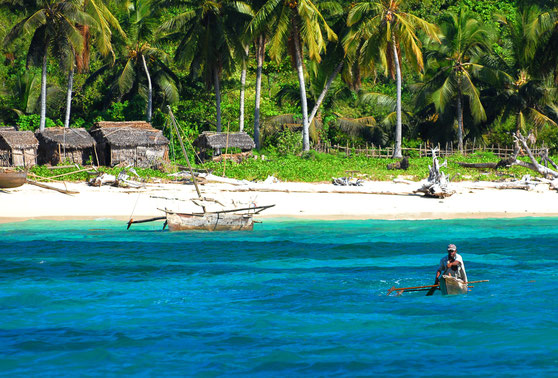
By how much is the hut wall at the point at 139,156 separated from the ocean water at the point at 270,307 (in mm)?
12793

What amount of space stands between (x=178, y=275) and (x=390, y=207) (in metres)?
11.8

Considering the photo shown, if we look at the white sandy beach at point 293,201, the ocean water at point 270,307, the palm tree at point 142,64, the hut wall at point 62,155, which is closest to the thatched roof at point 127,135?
the hut wall at point 62,155

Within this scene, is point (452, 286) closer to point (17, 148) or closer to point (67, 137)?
point (67, 137)

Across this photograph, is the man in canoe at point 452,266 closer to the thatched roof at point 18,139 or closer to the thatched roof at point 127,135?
the thatched roof at point 127,135

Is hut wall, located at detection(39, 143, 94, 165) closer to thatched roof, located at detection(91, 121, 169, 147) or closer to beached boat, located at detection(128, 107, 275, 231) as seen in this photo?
thatched roof, located at detection(91, 121, 169, 147)

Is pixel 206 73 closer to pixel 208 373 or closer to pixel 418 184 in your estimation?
pixel 418 184

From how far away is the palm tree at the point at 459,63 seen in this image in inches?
1564

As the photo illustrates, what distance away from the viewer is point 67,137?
34.9m

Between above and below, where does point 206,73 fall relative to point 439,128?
above

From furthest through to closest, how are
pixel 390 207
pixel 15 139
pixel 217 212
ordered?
1. pixel 15 139
2. pixel 390 207
3. pixel 217 212

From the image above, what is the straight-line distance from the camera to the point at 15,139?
1345 inches

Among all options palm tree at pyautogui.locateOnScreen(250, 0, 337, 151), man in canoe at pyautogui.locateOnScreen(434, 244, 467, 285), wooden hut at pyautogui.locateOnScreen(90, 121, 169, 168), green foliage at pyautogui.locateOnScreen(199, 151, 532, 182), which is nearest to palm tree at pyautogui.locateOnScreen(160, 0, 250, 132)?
palm tree at pyautogui.locateOnScreen(250, 0, 337, 151)

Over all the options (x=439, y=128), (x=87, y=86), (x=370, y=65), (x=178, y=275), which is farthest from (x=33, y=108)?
(x=178, y=275)

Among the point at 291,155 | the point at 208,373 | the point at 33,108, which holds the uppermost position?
the point at 33,108
